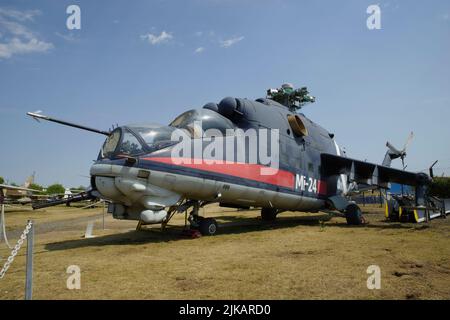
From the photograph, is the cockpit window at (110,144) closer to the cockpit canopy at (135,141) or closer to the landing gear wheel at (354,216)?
the cockpit canopy at (135,141)

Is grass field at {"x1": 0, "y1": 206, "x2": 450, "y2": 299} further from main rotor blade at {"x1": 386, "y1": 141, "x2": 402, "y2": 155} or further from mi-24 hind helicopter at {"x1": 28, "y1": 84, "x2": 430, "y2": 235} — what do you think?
main rotor blade at {"x1": 386, "y1": 141, "x2": 402, "y2": 155}

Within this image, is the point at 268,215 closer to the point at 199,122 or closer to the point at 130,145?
the point at 199,122

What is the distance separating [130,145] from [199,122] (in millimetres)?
2846

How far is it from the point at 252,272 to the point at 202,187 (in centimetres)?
539

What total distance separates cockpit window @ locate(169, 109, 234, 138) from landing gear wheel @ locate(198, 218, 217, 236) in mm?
3407

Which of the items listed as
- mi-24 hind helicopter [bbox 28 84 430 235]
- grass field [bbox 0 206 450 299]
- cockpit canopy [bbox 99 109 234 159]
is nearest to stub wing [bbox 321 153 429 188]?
mi-24 hind helicopter [bbox 28 84 430 235]

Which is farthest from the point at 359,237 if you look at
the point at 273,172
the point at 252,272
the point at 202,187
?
the point at 252,272

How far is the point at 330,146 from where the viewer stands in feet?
67.1

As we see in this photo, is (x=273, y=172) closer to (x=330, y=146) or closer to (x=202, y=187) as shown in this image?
(x=202, y=187)

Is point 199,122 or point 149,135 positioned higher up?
point 199,122

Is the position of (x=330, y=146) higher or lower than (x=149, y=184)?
higher

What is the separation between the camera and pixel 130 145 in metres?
11.0

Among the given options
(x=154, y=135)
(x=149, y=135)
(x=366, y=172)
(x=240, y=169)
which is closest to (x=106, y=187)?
(x=149, y=135)

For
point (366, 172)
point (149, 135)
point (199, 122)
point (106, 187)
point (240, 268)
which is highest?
point (199, 122)
